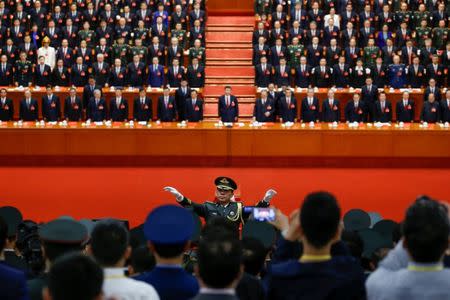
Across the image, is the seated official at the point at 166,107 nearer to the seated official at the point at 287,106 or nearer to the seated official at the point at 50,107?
the seated official at the point at 50,107

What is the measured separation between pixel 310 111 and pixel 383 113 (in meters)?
1.53

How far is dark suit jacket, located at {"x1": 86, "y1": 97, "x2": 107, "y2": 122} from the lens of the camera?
1645cm

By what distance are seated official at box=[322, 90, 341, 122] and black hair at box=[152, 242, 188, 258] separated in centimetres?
1335

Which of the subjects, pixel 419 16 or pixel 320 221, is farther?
pixel 419 16

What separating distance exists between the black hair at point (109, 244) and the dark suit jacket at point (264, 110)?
13035 millimetres

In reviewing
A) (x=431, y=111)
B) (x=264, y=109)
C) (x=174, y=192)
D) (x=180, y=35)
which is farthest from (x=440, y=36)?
(x=174, y=192)

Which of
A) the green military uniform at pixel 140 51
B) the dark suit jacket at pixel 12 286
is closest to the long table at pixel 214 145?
the green military uniform at pixel 140 51

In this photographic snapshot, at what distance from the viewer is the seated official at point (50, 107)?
1664 centimetres

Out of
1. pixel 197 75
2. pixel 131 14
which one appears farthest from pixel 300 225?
pixel 131 14

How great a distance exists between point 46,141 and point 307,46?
710 centimetres

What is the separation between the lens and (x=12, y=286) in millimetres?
3395

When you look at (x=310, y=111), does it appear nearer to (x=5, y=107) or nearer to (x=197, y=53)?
(x=197, y=53)

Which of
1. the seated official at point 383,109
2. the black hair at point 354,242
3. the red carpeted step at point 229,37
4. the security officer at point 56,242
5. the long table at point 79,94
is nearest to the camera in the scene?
the security officer at point 56,242

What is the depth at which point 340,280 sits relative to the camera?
3.28 meters
